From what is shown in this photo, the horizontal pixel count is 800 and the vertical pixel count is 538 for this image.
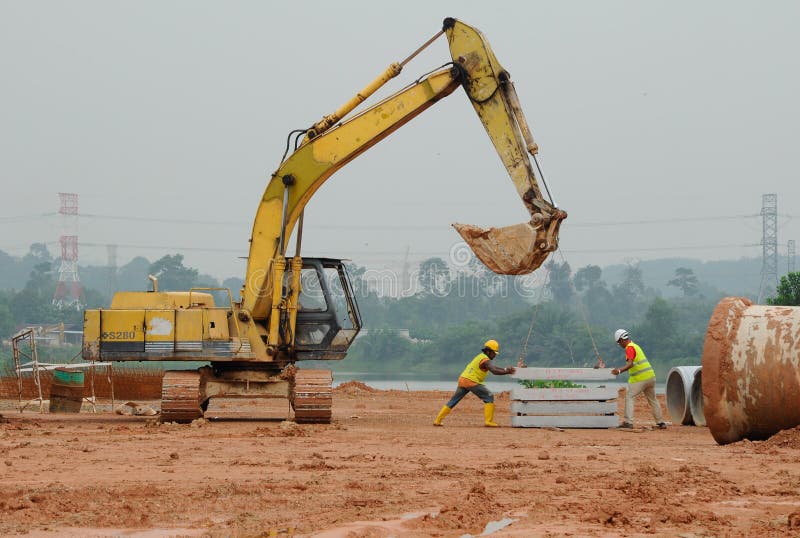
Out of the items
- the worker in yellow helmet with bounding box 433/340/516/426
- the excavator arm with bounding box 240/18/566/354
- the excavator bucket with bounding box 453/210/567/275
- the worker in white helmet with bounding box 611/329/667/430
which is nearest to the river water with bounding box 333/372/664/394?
the worker in white helmet with bounding box 611/329/667/430

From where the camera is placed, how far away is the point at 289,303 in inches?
727

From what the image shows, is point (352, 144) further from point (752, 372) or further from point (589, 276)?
point (589, 276)

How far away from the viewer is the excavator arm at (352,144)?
18078 mm

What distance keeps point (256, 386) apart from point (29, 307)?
7333 cm

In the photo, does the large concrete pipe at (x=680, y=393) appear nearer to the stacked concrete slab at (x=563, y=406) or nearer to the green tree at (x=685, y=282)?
the stacked concrete slab at (x=563, y=406)

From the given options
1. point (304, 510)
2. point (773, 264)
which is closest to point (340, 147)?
point (304, 510)

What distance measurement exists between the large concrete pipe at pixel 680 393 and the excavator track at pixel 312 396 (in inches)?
243

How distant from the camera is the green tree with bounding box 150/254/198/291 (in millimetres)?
93688

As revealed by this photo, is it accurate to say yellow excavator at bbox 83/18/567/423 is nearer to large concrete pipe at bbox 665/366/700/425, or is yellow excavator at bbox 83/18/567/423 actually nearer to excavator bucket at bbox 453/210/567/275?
excavator bucket at bbox 453/210/567/275

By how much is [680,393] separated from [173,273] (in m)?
80.3

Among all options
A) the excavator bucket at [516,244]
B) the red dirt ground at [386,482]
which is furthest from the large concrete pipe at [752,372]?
the excavator bucket at [516,244]

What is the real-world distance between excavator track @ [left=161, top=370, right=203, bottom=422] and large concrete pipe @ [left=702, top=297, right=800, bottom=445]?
26.3 feet

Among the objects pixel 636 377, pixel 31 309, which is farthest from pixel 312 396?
pixel 31 309

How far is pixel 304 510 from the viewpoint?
9367 millimetres
